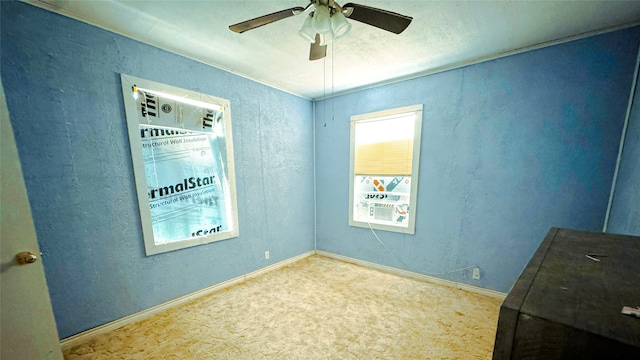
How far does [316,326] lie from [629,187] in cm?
260

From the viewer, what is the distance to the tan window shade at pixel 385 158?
270 cm

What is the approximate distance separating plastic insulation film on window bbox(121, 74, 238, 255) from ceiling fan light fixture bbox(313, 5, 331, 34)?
159 centimetres

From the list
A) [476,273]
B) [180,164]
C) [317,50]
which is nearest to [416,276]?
[476,273]

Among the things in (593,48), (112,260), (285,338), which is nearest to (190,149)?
(112,260)

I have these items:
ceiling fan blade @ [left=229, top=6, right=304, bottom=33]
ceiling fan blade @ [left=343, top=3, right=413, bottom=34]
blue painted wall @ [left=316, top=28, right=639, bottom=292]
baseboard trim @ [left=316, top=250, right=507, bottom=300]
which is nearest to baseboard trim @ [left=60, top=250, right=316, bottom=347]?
baseboard trim @ [left=316, top=250, right=507, bottom=300]

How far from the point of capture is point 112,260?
177 centimetres

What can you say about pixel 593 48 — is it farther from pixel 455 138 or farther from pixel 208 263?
pixel 208 263

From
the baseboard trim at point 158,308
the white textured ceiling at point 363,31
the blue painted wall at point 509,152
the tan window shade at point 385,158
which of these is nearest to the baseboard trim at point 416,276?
the blue painted wall at point 509,152

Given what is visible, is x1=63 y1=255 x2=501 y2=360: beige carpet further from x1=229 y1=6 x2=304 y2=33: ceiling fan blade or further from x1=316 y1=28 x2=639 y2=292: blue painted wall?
x1=229 y1=6 x2=304 y2=33: ceiling fan blade

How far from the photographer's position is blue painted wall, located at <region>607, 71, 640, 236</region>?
1411 mm

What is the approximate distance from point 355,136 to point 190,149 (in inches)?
82.2

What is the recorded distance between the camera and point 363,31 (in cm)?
175

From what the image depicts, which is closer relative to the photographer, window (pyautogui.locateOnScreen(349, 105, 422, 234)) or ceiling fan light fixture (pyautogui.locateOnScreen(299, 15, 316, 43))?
ceiling fan light fixture (pyautogui.locateOnScreen(299, 15, 316, 43))

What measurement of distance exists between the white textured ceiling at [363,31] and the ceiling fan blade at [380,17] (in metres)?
0.38
